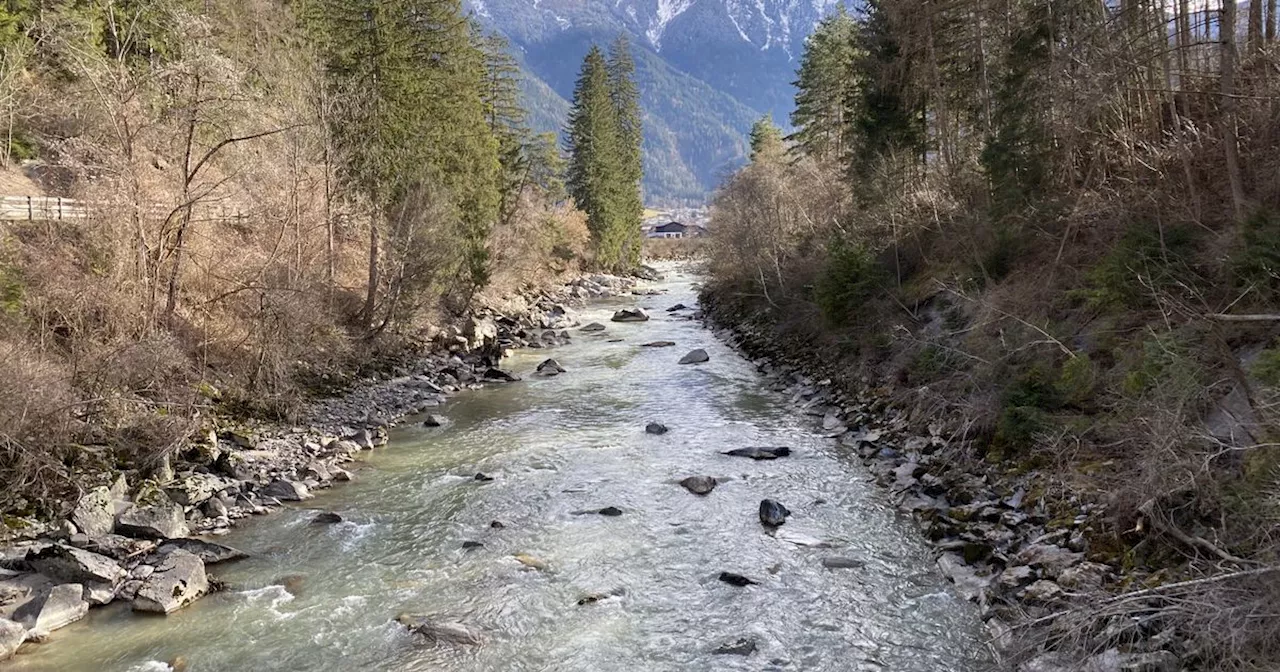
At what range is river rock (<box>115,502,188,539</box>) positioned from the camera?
410 inches

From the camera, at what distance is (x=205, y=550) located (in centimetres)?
1038

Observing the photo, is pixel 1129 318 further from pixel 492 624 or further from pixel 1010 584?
pixel 492 624

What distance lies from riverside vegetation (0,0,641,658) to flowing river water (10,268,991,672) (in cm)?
102

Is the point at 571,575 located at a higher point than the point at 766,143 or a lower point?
lower

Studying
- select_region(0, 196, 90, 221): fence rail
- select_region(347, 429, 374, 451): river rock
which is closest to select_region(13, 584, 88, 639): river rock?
select_region(347, 429, 374, 451): river rock

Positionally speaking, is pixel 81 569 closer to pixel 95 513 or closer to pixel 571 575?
pixel 95 513

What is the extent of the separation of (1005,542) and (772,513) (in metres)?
3.23

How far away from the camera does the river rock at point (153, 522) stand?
10.4 meters

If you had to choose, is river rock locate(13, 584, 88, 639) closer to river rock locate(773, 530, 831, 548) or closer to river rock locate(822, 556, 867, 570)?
river rock locate(773, 530, 831, 548)

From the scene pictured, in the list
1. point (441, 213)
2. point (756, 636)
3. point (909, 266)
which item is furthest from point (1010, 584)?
point (441, 213)

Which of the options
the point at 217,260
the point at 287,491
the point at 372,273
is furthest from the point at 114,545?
the point at 372,273

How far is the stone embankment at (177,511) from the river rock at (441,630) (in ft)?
9.43

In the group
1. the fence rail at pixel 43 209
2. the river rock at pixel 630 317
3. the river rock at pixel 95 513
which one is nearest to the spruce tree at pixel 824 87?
the river rock at pixel 630 317

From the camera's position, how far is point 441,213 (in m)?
23.8
